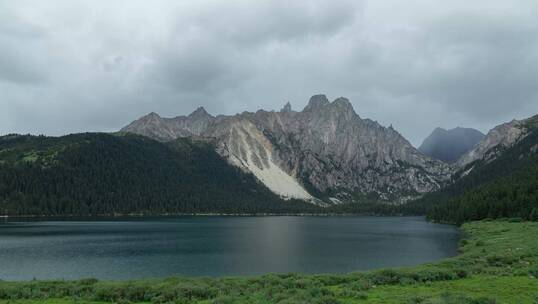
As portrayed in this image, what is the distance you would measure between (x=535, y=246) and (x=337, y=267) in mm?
32207

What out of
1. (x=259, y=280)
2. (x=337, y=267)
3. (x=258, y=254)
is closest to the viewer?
(x=259, y=280)

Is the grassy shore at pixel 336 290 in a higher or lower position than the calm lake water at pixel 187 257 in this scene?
higher

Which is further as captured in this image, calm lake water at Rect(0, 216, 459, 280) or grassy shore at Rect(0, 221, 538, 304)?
calm lake water at Rect(0, 216, 459, 280)

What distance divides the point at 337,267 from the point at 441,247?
43.9 m

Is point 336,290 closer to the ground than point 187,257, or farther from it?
farther from it

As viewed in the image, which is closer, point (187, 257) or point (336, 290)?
point (336, 290)

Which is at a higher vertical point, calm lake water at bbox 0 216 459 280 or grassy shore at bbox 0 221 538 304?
grassy shore at bbox 0 221 538 304

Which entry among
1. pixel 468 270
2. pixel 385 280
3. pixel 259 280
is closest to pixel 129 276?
pixel 259 280

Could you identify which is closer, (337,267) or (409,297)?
(409,297)

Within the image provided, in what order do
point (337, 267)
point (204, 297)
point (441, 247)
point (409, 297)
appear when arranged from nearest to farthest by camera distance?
point (409, 297) < point (204, 297) < point (337, 267) < point (441, 247)

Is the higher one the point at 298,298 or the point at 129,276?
the point at 298,298

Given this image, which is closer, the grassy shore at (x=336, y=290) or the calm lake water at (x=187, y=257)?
the grassy shore at (x=336, y=290)

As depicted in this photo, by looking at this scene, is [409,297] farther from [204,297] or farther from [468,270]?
[468,270]

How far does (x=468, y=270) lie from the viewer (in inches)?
2072
